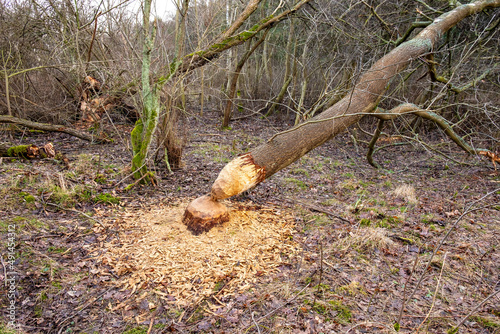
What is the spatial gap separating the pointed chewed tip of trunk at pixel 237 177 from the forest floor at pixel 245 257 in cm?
47

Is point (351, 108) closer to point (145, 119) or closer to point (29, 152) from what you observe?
point (145, 119)

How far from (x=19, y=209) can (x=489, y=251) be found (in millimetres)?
5707

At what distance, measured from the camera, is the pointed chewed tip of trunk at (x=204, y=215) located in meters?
3.61

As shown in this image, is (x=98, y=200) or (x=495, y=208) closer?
(x=98, y=200)

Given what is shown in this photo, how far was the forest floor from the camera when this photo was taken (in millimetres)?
2410

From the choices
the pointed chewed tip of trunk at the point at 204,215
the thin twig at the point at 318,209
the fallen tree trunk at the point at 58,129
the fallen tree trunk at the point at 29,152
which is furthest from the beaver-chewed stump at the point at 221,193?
the fallen tree trunk at the point at 58,129

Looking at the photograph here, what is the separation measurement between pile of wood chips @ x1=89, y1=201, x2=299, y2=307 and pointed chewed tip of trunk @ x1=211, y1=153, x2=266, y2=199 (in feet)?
1.46

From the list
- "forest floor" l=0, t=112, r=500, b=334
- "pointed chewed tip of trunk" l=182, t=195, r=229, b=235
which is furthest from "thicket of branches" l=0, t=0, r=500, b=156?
"pointed chewed tip of trunk" l=182, t=195, r=229, b=235

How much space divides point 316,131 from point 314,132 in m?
0.04

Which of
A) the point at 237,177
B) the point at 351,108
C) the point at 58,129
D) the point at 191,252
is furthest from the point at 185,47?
the point at 191,252

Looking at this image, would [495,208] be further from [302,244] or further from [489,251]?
[302,244]

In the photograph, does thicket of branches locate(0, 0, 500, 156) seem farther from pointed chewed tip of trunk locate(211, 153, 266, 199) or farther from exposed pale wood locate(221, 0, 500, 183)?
pointed chewed tip of trunk locate(211, 153, 266, 199)

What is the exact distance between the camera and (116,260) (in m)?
3.09

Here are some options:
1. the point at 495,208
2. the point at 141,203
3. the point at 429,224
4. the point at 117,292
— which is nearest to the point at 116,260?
the point at 117,292
